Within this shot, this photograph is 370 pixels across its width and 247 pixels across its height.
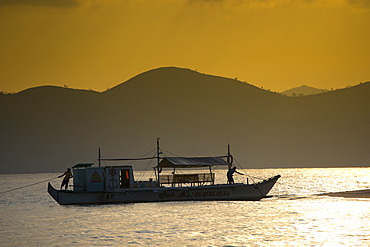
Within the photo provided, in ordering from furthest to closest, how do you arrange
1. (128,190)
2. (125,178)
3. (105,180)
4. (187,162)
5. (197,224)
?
(187,162)
(125,178)
(105,180)
(128,190)
(197,224)

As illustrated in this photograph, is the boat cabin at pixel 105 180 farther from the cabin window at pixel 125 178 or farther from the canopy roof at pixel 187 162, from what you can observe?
the canopy roof at pixel 187 162

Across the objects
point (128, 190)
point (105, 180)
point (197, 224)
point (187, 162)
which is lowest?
point (197, 224)

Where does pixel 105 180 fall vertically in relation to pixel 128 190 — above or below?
above

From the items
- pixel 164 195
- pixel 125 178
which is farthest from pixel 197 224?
pixel 125 178

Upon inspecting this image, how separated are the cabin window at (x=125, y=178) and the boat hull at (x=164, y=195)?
1.49 m

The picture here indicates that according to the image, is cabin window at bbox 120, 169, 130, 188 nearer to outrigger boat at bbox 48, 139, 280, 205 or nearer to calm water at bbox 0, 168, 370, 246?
outrigger boat at bbox 48, 139, 280, 205

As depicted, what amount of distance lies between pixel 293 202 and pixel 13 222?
83.3ft

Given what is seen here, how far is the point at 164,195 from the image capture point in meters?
64.2

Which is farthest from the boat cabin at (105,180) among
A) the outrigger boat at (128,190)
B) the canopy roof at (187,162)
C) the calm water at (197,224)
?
the canopy roof at (187,162)

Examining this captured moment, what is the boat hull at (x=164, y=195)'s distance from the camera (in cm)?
6312

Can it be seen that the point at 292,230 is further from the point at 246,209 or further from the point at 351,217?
the point at 246,209

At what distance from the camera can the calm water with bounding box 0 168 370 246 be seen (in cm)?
4234

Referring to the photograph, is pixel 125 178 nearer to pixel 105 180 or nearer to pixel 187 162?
pixel 105 180

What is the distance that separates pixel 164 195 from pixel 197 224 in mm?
14018
